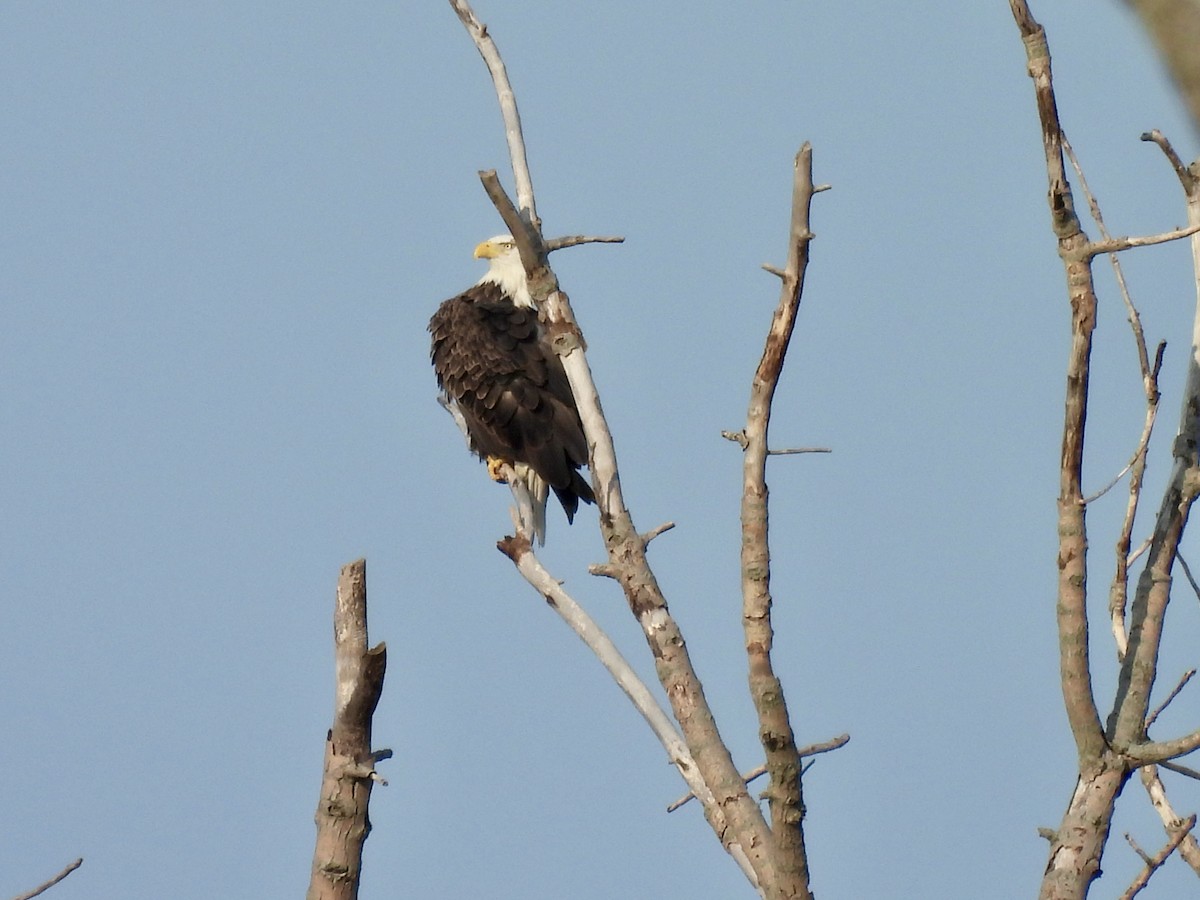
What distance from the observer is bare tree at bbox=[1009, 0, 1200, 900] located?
3.41 m

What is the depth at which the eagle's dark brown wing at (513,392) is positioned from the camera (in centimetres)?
854

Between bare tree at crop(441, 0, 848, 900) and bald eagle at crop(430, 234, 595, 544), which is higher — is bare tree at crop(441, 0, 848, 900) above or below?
below

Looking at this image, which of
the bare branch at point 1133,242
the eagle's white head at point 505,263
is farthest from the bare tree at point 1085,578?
the eagle's white head at point 505,263

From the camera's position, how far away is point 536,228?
15.3 feet

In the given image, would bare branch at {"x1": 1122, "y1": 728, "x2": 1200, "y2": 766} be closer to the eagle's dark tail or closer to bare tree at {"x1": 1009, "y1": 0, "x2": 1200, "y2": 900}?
bare tree at {"x1": 1009, "y1": 0, "x2": 1200, "y2": 900}

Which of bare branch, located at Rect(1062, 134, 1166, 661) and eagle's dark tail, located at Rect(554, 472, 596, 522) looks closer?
bare branch, located at Rect(1062, 134, 1166, 661)

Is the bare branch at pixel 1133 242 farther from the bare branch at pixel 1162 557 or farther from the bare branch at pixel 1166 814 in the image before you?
the bare branch at pixel 1166 814

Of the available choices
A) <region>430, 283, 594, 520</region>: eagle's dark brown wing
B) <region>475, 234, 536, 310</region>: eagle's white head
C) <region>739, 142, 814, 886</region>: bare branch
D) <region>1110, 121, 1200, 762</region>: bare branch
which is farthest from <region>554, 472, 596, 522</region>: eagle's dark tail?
<region>1110, 121, 1200, 762</region>: bare branch

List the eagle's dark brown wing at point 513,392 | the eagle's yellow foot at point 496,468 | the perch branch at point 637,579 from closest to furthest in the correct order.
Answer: the perch branch at point 637,579 < the eagle's dark brown wing at point 513,392 < the eagle's yellow foot at point 496,468

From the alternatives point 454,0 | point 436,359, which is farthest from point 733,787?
point 436,359

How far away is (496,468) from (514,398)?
0.57 meters

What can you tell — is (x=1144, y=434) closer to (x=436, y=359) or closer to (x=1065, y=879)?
(x=1065, y=879)

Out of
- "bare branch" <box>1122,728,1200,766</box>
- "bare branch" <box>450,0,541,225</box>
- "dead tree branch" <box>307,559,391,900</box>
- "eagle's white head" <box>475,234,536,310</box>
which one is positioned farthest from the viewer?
"eagle's white head" <box>475,234,536,310</box>

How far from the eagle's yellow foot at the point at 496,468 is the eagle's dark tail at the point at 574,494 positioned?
376 millimetres
